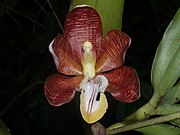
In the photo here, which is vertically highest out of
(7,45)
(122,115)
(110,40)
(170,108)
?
(110,40)

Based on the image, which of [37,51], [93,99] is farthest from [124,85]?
[37,51]

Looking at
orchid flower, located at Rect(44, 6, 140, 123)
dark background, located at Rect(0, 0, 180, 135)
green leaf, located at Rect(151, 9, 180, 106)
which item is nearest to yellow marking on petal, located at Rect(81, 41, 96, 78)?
orchid flower, located at Rect(44, 6, 140, 123)

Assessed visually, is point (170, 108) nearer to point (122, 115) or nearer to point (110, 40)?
point (110, 40)

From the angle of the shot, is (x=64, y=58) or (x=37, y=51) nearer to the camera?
(x=64, y=58)

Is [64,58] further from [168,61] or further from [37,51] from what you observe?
[37,51]

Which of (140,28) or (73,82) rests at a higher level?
(73,82)

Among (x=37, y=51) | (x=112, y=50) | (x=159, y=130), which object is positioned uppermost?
(x=112, y=50)

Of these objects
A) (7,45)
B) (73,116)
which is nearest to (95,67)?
(73,116)

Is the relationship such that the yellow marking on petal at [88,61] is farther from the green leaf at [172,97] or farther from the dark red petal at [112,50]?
the green leaf at [172,97]
